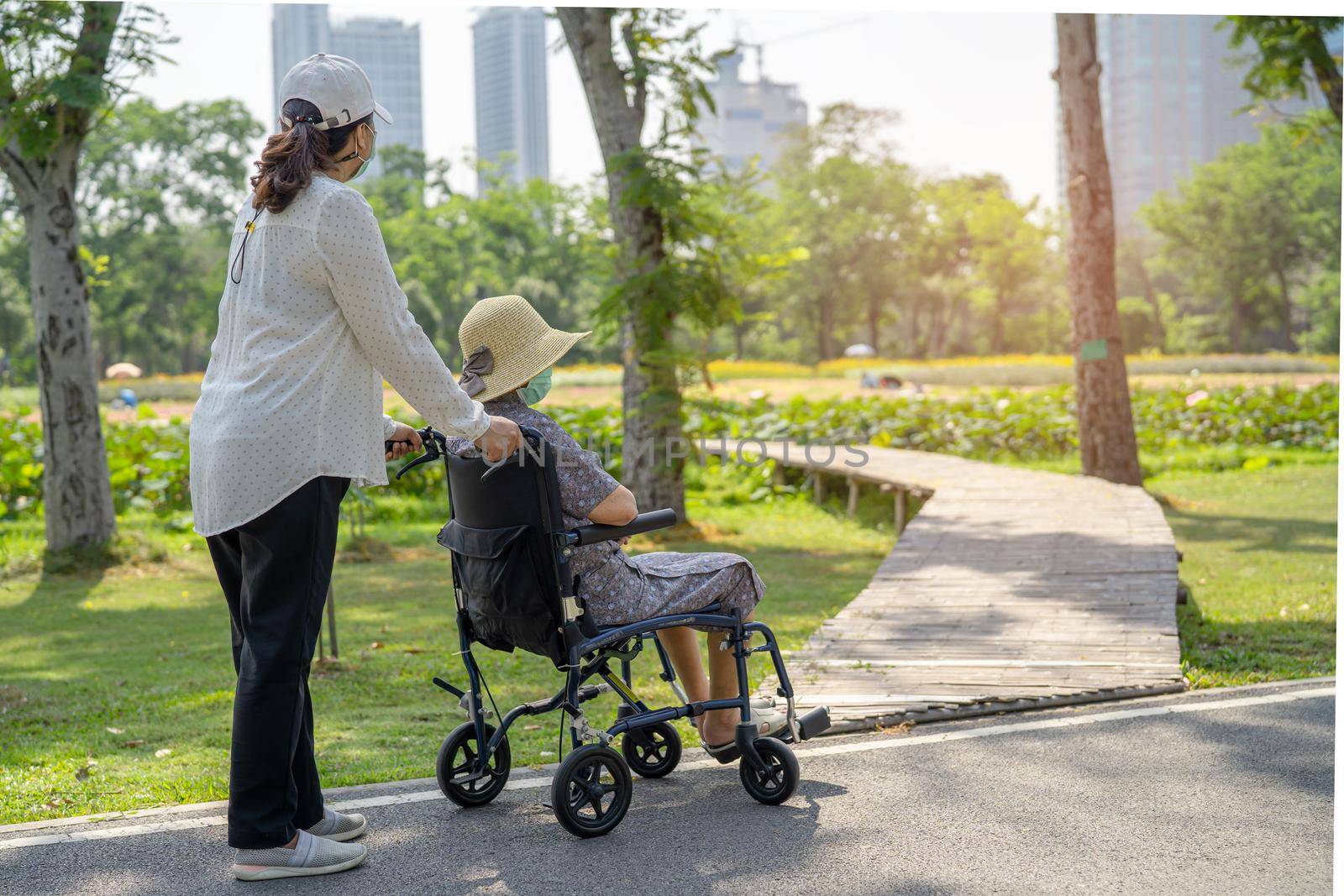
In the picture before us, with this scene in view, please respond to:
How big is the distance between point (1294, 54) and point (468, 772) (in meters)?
11.7

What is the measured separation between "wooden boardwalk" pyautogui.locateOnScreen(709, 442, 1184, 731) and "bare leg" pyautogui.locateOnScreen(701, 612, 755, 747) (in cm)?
75

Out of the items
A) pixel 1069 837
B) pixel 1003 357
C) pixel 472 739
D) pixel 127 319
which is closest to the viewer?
pixel 1069 837

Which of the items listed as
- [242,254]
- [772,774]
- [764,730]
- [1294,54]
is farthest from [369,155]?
[1294,54]

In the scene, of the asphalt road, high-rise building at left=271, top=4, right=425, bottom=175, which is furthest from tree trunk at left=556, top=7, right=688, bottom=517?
high-rise building at left=271, top=4, right=425, bottom=175

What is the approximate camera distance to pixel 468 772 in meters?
3.97

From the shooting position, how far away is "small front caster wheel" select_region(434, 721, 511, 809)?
3.92 metres

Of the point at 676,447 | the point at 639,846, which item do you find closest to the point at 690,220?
the point at 676,447

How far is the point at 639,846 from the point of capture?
3600 millimetres

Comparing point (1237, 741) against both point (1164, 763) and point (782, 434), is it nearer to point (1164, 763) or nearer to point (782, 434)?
point (1164, 763)

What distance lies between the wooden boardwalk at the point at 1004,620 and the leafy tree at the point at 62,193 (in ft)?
20.4

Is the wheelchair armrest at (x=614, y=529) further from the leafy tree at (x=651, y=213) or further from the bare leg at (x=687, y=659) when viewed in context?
the leafy tree at (x=651, y=213)

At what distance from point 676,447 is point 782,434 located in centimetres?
620

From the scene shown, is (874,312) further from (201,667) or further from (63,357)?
(201,667)

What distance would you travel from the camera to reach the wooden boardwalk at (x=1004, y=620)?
505cm
